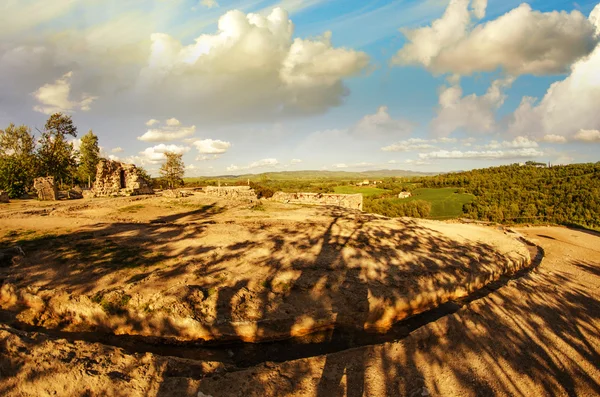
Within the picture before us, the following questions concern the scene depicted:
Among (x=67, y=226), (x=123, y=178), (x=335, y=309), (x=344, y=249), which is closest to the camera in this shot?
(x=335, y=309)

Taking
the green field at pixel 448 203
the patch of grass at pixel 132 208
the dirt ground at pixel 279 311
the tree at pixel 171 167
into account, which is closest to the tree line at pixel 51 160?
the tree at pixel 171 167

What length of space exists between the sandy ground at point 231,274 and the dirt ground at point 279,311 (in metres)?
0.04

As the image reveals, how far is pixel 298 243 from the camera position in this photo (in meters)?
10.2

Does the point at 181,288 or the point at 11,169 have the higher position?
the point at 11,169

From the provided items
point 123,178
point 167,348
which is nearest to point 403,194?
point 123,178

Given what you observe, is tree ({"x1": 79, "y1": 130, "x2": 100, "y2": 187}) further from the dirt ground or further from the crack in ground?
the crack in ground

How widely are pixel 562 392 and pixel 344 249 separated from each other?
603 centimetres

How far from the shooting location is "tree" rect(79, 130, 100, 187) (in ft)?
125

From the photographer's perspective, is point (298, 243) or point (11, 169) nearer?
point (298, 243)

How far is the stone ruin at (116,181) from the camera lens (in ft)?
75.1

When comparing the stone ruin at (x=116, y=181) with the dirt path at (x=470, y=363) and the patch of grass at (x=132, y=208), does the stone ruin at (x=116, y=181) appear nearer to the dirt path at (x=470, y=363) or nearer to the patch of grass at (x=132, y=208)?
the patch of grass at (x=132, y=208)

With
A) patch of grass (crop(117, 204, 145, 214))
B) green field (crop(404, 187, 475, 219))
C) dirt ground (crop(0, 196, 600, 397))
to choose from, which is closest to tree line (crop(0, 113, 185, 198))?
patch of grass (crop(117, 204, 145, 214))

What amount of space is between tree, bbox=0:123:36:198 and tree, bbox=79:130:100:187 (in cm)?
503

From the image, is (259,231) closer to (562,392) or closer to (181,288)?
(181,288)
